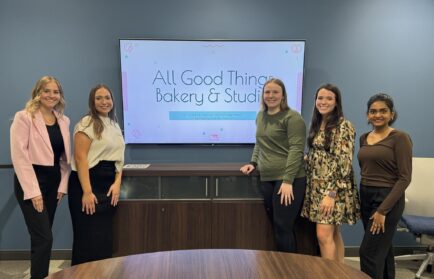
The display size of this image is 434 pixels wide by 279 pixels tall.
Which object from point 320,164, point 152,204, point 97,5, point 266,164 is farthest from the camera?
point 97,5

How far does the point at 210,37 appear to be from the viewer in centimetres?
305

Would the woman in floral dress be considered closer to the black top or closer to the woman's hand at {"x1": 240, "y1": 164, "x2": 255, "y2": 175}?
the woman's hand at {"x1": 240, "y1": 164, "x2": 255, "y2": 175}

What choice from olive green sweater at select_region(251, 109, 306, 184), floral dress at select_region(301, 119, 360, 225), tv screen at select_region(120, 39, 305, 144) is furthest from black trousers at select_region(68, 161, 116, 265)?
floral dress at select_region(301, 119, 360, 225)

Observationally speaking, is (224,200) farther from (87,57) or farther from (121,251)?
(87,57)

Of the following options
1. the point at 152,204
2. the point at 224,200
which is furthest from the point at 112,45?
the point at 224,200

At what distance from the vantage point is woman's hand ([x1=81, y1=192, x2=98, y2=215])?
230 centimetres

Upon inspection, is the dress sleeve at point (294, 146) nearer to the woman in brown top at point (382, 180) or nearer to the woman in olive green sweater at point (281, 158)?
the woman in olive green sweater at point (281, 158)

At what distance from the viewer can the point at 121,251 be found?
2.61m

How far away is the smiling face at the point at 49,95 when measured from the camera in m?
2.20

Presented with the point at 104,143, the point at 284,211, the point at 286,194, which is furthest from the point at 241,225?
the point at 104,143

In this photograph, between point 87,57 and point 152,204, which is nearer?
point 152,204

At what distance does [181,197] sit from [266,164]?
2.30 feet

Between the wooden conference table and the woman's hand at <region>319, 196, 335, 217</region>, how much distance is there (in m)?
0.64

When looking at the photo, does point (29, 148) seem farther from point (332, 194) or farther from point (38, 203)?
point (332, 194)
